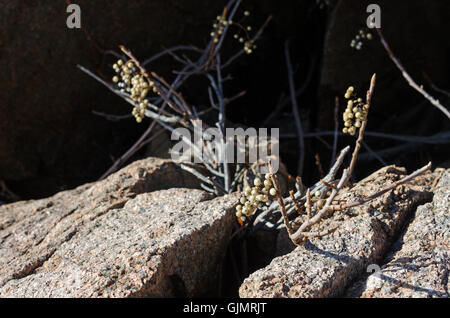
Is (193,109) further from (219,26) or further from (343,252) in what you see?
(343,252)

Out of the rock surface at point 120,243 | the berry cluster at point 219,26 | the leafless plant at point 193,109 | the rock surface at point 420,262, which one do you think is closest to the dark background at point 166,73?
the leafless plant at point 193,109

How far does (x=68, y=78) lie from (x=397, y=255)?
79.8 inches

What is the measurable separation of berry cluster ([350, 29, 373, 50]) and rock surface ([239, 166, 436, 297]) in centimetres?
106

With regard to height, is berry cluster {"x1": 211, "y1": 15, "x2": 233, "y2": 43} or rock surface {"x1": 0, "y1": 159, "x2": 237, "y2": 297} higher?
berry cluster {"x1": 211, "y1": 15, "x2": 233, "y2": 43}

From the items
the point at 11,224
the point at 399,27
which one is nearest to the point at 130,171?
the point at 11,224

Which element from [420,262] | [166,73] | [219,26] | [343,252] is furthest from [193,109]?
[420,262]

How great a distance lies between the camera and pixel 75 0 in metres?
2.58

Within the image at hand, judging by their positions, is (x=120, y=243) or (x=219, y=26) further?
(x=219, y=26)

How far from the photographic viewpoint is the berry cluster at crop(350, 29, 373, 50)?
262cm

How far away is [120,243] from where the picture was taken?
1.68 metres

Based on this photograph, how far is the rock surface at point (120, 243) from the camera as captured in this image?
5.00 feet

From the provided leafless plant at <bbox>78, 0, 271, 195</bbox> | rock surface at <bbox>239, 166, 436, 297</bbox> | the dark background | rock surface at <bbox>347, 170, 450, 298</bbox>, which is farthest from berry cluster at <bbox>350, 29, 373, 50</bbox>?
rock surface at <bbox>347, 170, 450, 298</bbox>

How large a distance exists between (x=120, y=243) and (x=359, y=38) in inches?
70.5

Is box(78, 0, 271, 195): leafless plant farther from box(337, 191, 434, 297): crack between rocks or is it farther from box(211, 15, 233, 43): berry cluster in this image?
box(337, 191, 434, 297): crack between rocks
